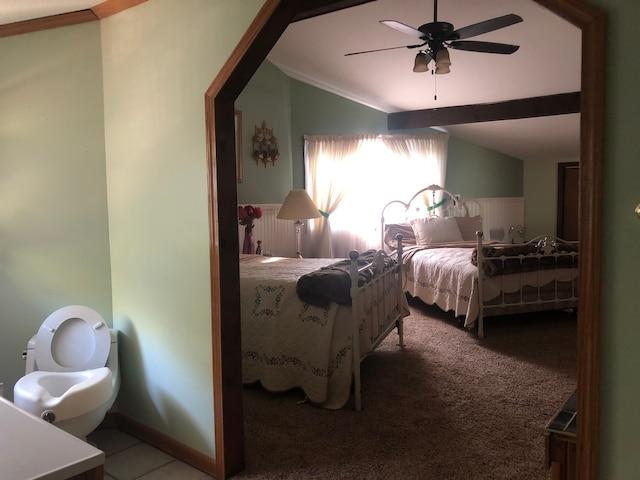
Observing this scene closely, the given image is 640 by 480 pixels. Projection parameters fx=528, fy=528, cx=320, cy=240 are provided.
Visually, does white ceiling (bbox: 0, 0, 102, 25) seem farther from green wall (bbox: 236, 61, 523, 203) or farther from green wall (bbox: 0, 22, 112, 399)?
green wall (bbox: 236, 61, 523, 203)

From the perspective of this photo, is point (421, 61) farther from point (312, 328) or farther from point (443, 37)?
point (312, 328)

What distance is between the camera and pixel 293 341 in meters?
3.22

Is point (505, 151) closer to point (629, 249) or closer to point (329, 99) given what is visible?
point (329, 99)

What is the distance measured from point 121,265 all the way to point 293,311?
103 cm

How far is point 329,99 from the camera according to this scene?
6.42 meters

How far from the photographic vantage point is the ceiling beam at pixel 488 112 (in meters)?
5.62

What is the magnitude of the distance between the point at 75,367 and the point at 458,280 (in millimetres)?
3168

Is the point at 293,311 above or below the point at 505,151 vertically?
below

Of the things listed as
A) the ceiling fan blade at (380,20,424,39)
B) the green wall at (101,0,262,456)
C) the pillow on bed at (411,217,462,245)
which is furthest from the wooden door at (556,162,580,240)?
the green wall at (101,0,262,456)

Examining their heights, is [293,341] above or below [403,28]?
below

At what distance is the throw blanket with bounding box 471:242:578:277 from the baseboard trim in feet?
9.48

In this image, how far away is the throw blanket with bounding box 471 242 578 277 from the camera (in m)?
4.48

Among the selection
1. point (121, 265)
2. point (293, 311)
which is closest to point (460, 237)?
point (293, 311)

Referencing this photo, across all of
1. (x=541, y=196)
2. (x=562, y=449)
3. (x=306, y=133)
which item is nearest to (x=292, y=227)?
(x=306, y=133)
